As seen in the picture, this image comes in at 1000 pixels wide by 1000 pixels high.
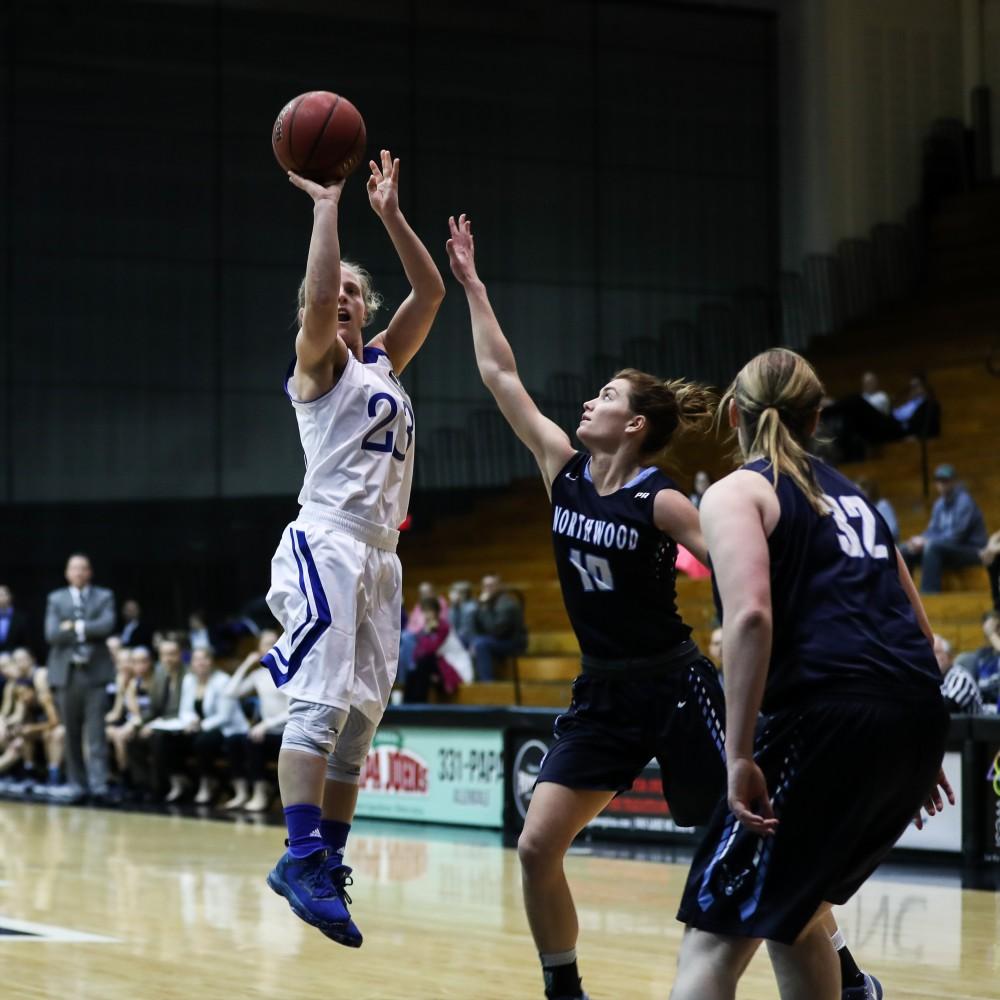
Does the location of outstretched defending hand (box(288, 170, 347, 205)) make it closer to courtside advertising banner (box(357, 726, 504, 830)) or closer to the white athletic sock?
the white athletic sock

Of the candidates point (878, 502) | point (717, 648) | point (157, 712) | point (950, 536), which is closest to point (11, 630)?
point (157, 712)

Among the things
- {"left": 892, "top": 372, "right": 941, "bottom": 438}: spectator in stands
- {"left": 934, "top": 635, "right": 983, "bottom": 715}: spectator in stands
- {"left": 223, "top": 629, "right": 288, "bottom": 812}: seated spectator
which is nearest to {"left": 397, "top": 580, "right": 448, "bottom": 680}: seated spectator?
{"left": 223, "top": 629, "right": 288, "bottom": 812}: seated spectator

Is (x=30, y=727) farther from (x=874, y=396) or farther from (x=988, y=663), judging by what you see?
(x=988, y=663)

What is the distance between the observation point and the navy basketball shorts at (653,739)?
4.91m

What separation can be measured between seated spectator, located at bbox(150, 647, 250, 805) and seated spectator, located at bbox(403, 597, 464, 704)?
4.49 feet

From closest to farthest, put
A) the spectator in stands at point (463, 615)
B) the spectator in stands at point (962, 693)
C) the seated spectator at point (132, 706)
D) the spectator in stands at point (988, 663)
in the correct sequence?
the spectator in stands at point (962, 693), the spectator in stands at point (988, 663), the seated spectator at point (132, 706), the spectator in stands at point (463, 615)

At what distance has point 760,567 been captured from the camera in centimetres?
359

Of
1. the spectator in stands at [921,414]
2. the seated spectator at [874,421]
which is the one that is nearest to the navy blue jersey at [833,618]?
the seated spectator at [874,421]

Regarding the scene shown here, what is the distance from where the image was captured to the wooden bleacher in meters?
15.1

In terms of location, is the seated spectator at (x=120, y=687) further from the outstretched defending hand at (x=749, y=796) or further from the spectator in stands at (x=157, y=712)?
the outstretched defending hand at (x=749, y=796)

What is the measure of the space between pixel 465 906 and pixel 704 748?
3.74m

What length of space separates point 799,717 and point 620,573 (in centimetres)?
130

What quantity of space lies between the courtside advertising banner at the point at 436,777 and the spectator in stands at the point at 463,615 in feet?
7.92

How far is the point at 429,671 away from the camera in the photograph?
1502 centimetres
